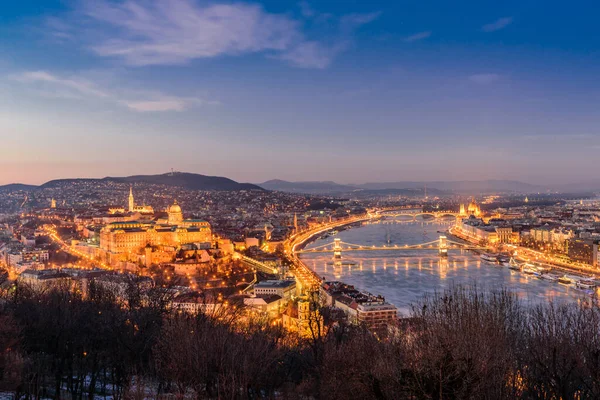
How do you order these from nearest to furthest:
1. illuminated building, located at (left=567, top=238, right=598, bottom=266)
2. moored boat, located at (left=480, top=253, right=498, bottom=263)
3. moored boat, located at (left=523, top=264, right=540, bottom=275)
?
moored boat, located at (left=523, top=264, right=540, bottom=275), illuminated building, located at (left=567, top=238, right=598, bottom=266), moored boat, located at (left=480, top=253, right=498, bottom=263)

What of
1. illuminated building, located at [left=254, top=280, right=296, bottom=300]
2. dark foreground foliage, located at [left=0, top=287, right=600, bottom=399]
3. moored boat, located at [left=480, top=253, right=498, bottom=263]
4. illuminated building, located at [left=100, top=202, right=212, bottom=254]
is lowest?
moored boat, located at [left=480, top=253, right=498, bottom=263]

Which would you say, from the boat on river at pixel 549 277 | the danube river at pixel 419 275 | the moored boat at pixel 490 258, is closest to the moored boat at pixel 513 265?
the danube river at pixel 419 275

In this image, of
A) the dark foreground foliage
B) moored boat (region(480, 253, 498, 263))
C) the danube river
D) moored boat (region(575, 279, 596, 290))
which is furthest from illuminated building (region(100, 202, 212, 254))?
the dark foreground foliage

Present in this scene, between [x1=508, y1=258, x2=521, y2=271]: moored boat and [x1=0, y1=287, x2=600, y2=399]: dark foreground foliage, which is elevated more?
[x1=0, y1=287, x2=600, y2=399]: dark foreground foliage

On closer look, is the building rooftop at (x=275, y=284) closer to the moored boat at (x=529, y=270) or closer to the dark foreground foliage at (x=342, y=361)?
the moored boat at (x=529, y=270)

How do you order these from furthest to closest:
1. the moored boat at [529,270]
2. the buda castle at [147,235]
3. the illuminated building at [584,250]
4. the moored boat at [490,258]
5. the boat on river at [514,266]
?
1. the buda castle at [147,235]
2. the moored boat at [490,258]
3. the illuminated building at [584,250]
4. the boat on river at [514,266]
5. the moored boat at [529,270]

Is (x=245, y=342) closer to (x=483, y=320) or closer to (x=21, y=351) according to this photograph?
(x=483, y=320)

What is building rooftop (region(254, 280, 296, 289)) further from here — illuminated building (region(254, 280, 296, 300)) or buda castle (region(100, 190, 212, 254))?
buda castle (region(100, 190, 212, 254))
